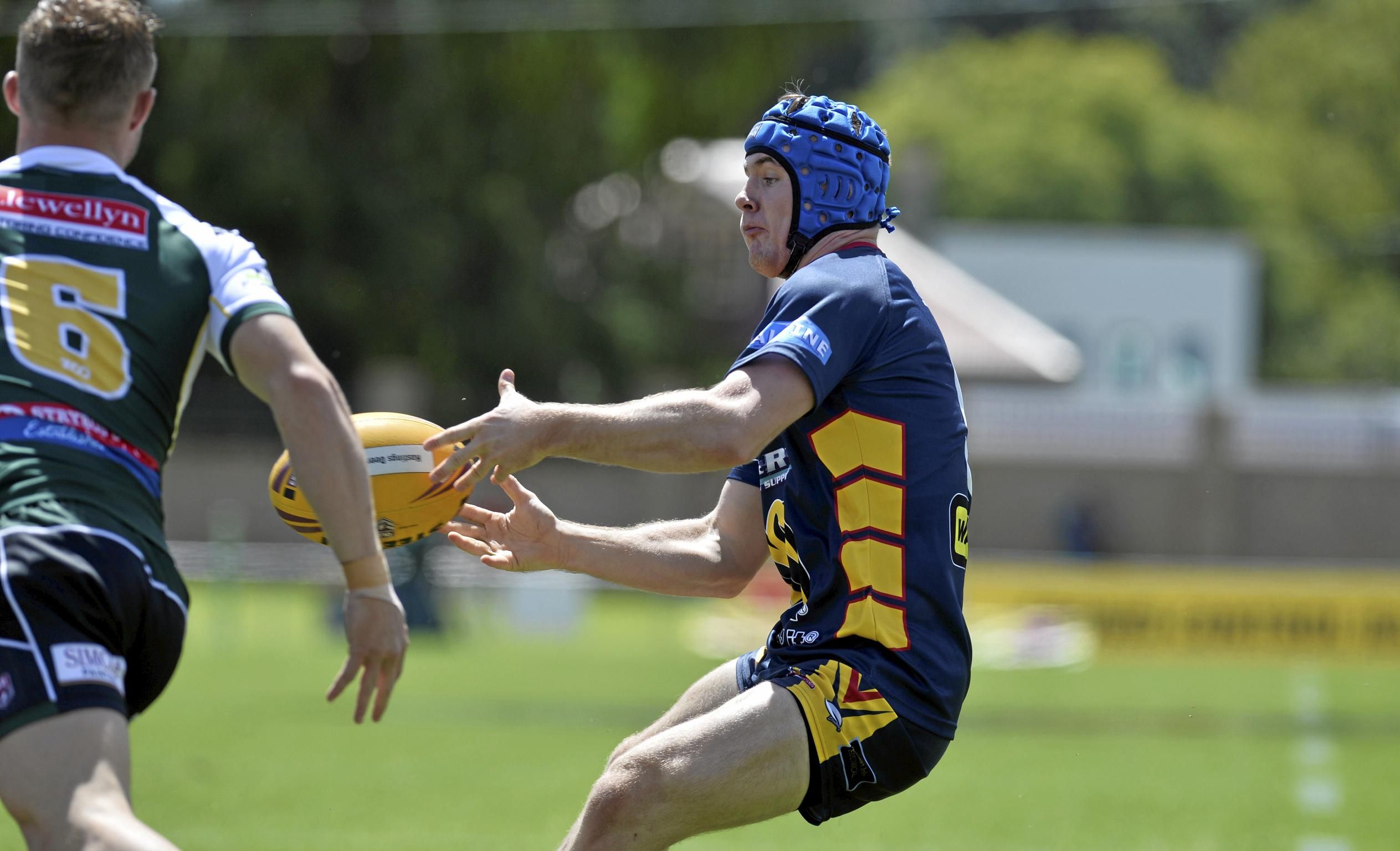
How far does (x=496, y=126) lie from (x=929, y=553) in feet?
103

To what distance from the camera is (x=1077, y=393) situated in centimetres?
4594

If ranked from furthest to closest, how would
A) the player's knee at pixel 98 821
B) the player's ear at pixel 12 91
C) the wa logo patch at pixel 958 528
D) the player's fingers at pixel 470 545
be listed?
the player's fingers at pixel 470 545, the wa logo patch at pixel 958 528, the player's ear at pixel 12 91, the player's knee at pixel 98 821

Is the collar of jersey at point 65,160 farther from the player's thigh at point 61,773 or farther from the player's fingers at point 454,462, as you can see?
the player's thigh at point 61,773

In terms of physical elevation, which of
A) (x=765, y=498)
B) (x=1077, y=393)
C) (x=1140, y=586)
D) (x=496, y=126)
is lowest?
(x=1077, y=393)

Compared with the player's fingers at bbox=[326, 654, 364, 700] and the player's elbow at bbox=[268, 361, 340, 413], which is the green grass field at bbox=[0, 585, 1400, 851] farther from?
the player's elbow at bbox=[268, 361, 340, 413]

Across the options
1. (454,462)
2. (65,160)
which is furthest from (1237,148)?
(65,160)

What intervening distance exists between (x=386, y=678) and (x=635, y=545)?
137 centimetres

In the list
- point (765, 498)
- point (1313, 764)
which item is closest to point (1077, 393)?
point (1313, 764)

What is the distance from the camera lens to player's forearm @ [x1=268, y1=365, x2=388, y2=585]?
380 centimetres

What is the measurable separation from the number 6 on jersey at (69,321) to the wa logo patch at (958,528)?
2.16 metres

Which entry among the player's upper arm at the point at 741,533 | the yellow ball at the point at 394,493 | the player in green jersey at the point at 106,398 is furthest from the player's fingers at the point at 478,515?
the player in green jersey at the point at 106,398

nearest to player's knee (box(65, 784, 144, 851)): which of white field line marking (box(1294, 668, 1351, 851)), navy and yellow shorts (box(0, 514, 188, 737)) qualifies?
navy and yellow shorts (box(0, 514, 188, 737))

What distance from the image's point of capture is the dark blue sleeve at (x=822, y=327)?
4.40 m

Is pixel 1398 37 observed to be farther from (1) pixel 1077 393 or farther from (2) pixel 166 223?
(2) pixel 166 223
